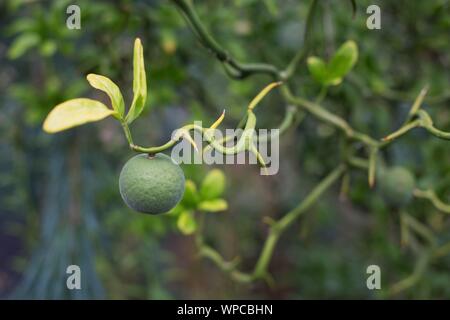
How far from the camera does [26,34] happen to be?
106 centimetres

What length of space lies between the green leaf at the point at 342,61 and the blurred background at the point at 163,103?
0.18 metres

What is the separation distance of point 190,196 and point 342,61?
29 centimetres


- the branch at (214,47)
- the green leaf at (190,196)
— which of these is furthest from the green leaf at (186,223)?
the branch at (214,47)

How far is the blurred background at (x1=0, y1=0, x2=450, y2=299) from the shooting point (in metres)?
1.12

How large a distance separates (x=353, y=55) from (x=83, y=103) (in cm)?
44

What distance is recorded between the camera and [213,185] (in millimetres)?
828

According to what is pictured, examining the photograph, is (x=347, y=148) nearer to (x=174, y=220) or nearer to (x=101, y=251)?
(x=174, y=220)

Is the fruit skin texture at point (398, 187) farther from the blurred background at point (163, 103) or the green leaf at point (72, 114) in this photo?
the green leaf at point (72, 114)

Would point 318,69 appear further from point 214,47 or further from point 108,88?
point 108,88

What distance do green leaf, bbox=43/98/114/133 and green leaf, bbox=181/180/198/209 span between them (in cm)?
33

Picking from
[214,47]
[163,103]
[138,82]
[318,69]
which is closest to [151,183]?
[138,82]

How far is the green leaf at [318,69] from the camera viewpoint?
80cm

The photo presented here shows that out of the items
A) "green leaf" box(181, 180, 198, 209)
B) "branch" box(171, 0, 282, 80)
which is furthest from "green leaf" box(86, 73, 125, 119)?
"green leaf" box(181, 180, 198, 209)
